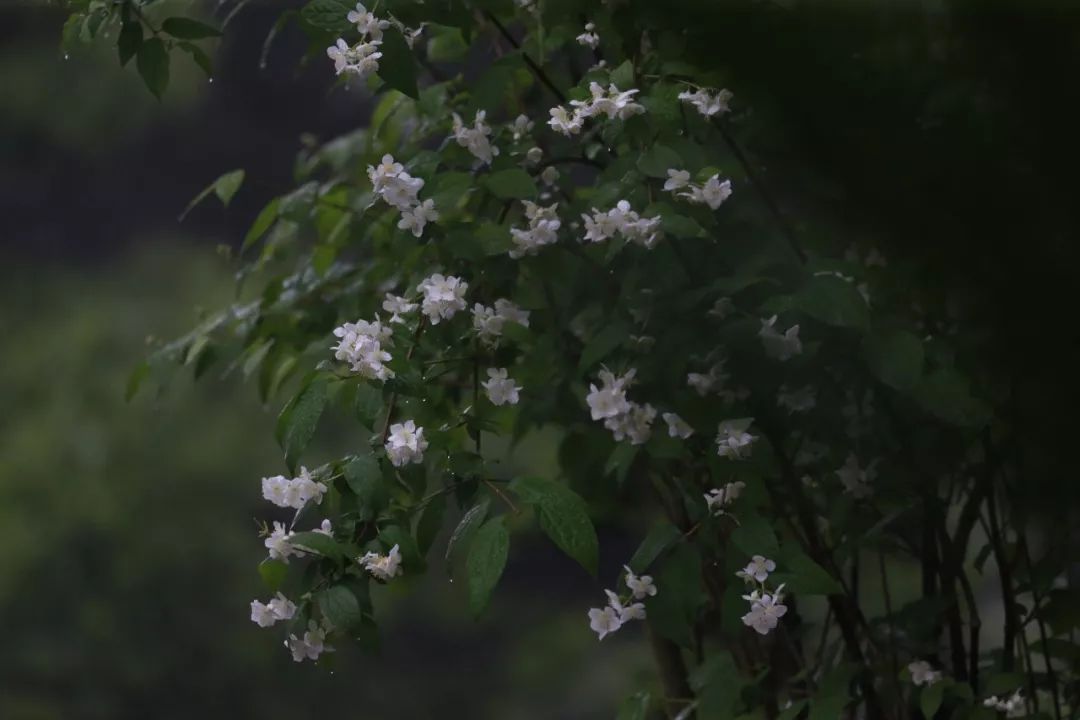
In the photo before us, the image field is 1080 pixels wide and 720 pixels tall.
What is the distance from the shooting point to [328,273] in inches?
40.9

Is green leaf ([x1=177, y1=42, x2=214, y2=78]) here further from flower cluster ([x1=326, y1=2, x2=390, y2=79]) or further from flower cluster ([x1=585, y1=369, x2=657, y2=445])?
flower cluster ([x1=585, y1=369, x2=657, y2=445])

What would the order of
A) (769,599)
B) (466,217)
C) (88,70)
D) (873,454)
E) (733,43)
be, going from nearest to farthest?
(733,43)
(769,599)
(873,454)
(466,217)
(88,70)

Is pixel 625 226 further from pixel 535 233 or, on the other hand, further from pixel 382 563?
pixel 382 563

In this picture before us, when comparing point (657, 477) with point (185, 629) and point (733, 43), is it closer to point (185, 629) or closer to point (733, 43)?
point (733, 43)

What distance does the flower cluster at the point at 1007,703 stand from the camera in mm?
838

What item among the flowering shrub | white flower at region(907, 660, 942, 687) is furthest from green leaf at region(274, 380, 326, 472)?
white flower at region(907, 660, 942, 687)

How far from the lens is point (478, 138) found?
32.3 inches

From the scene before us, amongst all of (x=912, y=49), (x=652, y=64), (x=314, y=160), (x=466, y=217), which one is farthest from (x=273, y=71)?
(x=912, y=49)

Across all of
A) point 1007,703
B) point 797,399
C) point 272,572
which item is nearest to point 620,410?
point 797,399

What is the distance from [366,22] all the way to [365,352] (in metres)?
0.19

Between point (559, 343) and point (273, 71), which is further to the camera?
point (273, 71)

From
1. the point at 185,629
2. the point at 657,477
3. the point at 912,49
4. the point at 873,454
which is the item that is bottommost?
the point at 185,629

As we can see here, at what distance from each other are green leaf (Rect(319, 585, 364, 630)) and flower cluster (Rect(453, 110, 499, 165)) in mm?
308

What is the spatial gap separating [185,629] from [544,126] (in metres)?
2.12
